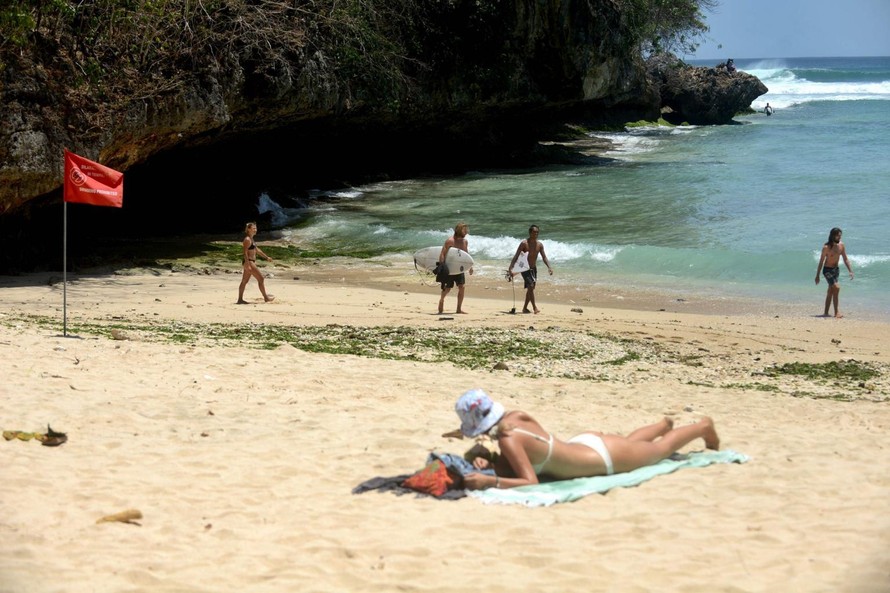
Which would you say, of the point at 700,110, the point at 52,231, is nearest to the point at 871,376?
the point at 52,231

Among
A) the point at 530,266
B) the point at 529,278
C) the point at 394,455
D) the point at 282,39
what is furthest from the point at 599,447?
the point at 282,39

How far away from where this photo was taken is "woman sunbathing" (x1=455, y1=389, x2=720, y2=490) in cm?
671

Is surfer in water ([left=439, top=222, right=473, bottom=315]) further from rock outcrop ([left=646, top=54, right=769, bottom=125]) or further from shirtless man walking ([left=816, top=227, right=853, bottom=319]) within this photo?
rock outcrop ([left=646, top=54, right=769, bottom=125])

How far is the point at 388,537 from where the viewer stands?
5.91m

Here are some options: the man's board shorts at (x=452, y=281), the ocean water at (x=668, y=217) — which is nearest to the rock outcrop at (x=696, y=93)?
the ocean water at (x=668, y=217)

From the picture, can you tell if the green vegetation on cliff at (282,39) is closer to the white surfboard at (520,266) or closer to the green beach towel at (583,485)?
the white surfboard at (520,266)

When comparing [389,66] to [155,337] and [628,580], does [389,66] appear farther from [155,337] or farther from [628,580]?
[628,580]

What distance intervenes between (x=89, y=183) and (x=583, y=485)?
7576mm

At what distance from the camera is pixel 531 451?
267 inches

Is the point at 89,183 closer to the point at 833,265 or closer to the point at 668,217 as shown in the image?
the point at 833,265

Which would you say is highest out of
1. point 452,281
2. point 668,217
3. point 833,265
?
point 668,217

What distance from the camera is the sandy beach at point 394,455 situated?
5.43 metres

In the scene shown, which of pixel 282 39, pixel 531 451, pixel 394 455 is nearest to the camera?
pixel 531 451

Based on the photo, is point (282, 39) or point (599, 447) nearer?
point (599, 447)
